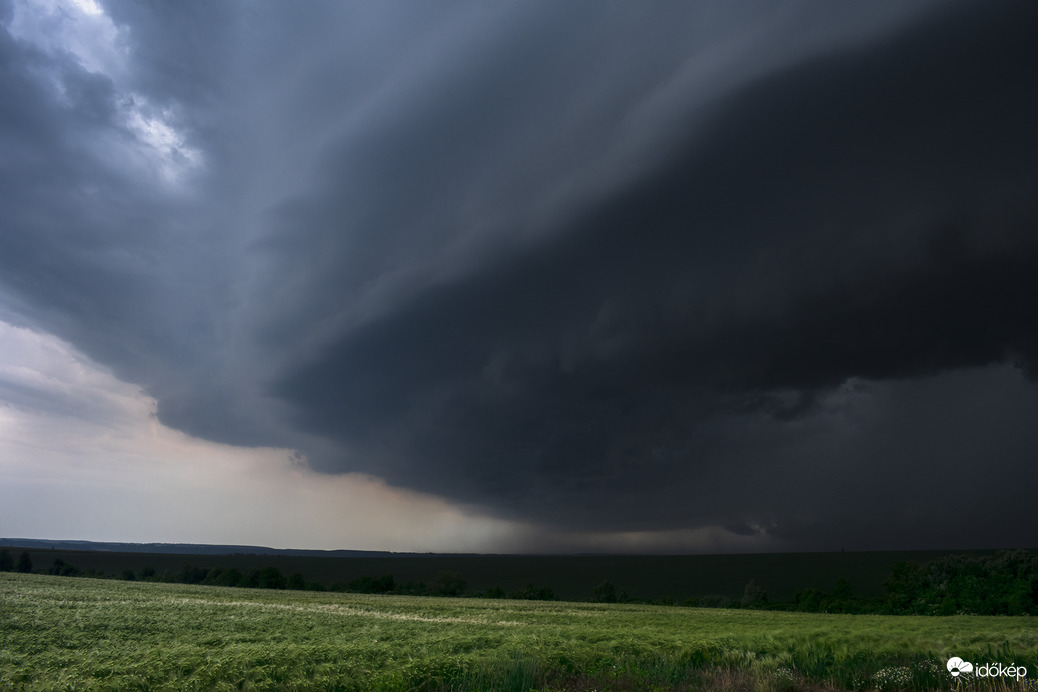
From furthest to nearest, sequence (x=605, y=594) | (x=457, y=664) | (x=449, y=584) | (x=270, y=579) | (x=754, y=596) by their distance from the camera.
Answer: (x=270, y=579), (x=449, y=584), (x=605, y=594), (x=754, y=596), (x=457, y=664)

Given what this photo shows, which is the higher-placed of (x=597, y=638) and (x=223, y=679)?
(x=223, y=679)

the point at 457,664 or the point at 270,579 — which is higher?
the point at 457,664

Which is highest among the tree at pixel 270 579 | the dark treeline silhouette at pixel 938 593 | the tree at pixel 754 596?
the dark treeline silhouette at pixel 938 593

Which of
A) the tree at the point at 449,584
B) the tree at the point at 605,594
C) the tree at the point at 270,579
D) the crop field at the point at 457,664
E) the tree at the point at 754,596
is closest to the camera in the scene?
the crop field at the point at 457,664

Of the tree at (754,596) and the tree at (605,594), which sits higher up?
the tree at (754,596)

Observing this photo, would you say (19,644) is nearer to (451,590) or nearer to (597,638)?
(597,638)

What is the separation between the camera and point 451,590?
120375mm

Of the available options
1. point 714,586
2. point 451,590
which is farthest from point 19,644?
point 714,586

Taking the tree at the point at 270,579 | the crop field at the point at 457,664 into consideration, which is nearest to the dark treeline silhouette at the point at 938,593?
the tree at the point at 270,579

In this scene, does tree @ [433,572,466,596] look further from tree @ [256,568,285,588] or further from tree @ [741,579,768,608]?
tree @ [741,579,768,608]

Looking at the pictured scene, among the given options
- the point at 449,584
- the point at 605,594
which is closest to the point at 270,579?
the point at 449,584

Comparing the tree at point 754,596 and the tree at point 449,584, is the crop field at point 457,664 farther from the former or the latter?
the tree at point 449,584

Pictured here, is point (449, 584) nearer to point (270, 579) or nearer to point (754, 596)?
point (270, 579)

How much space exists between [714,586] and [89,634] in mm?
169323
